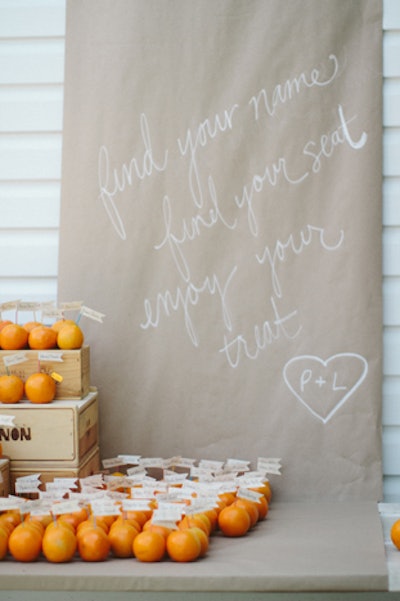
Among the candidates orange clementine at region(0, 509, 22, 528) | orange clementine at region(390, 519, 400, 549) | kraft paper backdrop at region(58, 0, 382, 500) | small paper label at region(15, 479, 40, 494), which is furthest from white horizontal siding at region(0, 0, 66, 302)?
orange clementine at region(390, 519, 400, 549)

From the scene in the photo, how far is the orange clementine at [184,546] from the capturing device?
Result: 6.42 ft

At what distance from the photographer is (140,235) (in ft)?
8.97

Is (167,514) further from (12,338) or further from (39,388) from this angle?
(12,338)

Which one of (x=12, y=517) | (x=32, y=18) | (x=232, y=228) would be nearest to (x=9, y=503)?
(x=12, y=517)

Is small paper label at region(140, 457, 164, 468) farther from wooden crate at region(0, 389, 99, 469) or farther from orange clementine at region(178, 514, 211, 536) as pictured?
orange clementine at region(178, 514, 211, 536)

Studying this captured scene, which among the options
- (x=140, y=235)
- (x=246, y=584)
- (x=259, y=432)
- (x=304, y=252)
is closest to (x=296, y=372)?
(x=259, y=432)

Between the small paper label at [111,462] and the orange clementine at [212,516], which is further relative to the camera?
the small paper label at [111,462]

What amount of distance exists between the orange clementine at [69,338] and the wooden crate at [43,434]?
19 centimetres

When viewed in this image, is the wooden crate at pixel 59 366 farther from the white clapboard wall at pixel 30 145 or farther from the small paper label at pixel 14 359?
the white clapboard wall at pixel 30 145

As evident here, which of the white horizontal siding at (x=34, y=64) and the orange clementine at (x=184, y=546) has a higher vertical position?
the white horizontal siding at (x=34, y=64)

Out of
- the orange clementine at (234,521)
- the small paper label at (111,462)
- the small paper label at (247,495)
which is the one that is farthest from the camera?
the small paper label at (111,462)

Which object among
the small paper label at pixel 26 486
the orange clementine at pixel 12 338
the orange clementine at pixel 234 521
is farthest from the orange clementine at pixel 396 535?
the orange clementine at pixel 12 338

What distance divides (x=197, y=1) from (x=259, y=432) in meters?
1.59

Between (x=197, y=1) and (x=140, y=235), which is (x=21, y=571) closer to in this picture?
(x=140, y=235)
